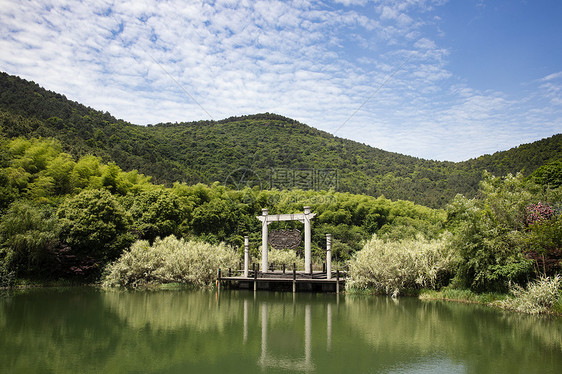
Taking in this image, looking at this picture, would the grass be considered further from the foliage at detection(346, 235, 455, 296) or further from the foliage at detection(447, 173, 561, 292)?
the foliage at detection(346, 235, 455, 296)

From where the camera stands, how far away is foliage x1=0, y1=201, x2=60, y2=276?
19734mm

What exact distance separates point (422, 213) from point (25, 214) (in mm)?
34100

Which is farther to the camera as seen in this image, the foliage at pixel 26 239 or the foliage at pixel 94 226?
the foliage at pixel 94 226

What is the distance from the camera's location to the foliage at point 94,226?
2198 centimetres

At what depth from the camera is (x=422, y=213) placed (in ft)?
133

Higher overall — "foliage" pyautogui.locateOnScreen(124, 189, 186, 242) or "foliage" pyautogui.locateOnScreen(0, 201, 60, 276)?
"foliage" pyautogui.locateOnScreen(124, 189, 186, 242)

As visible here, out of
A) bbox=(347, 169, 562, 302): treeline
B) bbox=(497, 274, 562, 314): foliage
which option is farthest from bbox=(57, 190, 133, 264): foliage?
bbox=(497, 274, 562, 314): foliage

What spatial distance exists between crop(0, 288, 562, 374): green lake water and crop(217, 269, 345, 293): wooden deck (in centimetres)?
370

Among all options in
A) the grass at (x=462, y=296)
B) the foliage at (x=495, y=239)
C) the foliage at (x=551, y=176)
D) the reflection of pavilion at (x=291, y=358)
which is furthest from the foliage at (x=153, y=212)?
the foliage at (x=551, y=176)

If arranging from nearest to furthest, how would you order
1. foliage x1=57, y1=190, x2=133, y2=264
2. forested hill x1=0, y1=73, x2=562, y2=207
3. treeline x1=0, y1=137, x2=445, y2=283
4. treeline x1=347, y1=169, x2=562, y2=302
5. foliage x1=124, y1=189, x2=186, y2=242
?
treeline x1=347, y1=169, x2=562, y2=302, treeline x1=0, y1=137, x2=445, y2=283, foliage x1=57, y1=190, x2=133, y2=264, foliage x1=124, y1=189, x2=186, y2=242, forested hill x1=0, y1=73, x2=562, y2=207

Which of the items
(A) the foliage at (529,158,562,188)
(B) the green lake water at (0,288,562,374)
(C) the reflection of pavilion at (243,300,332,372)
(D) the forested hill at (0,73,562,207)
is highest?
(D) the forested hill at (0,73,562,207)

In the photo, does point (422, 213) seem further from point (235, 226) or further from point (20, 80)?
point (20, 80)

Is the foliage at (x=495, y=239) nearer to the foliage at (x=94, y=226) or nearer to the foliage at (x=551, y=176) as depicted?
the foliage at (x=551, y=176)

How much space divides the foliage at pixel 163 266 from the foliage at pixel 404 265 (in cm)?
860
